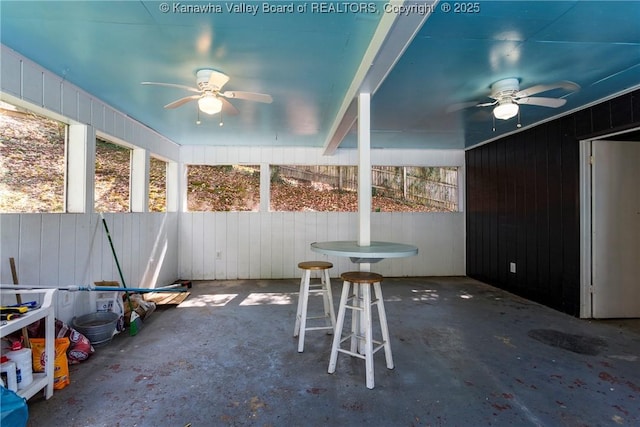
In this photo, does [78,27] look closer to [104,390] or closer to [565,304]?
[104,390]

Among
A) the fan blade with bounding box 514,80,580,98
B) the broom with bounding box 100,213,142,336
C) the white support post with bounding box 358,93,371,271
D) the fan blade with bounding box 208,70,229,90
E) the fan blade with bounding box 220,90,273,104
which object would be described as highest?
the fan blade with bounding box 208,70,229,90

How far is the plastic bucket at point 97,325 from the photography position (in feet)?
8.47

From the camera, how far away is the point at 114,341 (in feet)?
9.03

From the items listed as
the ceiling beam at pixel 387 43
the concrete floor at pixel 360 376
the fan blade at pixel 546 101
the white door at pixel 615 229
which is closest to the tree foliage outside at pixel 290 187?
the concrete floor at pixel 360 376

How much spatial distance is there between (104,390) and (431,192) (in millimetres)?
5280

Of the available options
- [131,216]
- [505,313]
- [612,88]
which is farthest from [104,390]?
[612,88]

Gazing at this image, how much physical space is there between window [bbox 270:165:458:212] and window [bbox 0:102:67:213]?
3020 millimetres

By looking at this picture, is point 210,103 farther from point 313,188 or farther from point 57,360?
point 313,188

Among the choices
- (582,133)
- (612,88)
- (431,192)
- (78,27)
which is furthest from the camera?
(431,192)

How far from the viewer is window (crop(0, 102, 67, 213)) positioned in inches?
90.3

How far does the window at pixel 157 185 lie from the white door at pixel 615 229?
5.42 m

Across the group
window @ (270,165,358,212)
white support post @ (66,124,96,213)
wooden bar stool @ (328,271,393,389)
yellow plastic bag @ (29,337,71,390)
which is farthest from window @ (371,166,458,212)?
yellow plastic bag @ (29,337,71,390)

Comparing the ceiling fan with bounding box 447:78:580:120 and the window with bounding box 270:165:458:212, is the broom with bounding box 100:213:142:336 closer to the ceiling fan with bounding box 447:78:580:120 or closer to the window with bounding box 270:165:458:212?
the window with bounding box 270:165:458:212

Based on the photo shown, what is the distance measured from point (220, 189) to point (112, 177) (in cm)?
192
